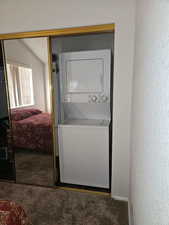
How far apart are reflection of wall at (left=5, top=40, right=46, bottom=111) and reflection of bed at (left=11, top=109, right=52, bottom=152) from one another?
21 centimetres

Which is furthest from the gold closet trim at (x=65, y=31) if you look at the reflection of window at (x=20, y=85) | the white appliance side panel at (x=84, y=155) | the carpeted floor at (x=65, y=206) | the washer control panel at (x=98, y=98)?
the carpeted floor at (x=65, y=206)

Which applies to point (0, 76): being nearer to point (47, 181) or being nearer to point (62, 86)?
point (62, 86)

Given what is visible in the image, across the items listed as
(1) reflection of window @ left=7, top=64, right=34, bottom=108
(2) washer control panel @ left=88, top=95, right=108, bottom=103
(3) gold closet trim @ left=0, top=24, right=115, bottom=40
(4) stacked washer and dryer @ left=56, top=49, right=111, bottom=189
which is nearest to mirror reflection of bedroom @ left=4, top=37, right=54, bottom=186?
(1) reflection of window @ left=7, top=64, right=34, bottom=108

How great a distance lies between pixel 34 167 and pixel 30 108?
99 centimetres

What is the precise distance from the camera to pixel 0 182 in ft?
7.75

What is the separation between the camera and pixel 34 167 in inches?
97.8

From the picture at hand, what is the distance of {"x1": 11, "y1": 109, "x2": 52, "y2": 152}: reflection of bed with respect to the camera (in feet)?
7.59

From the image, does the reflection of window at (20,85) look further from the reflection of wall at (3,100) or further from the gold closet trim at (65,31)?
the gold closet trim at (65,31)

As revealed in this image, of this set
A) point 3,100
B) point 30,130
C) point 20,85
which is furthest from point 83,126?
point 3,100

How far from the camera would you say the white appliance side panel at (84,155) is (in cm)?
206

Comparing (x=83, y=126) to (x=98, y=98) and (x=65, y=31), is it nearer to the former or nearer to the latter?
(x=98, y=98)

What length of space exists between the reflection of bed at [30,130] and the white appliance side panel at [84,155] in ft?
0.97

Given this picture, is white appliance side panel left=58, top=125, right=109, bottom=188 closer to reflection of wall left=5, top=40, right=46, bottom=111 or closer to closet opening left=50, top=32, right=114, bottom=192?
closet opening left=50, top=32, right=114, bottom=192

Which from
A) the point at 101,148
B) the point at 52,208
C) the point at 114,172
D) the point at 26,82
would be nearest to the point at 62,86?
the point at 26,82
